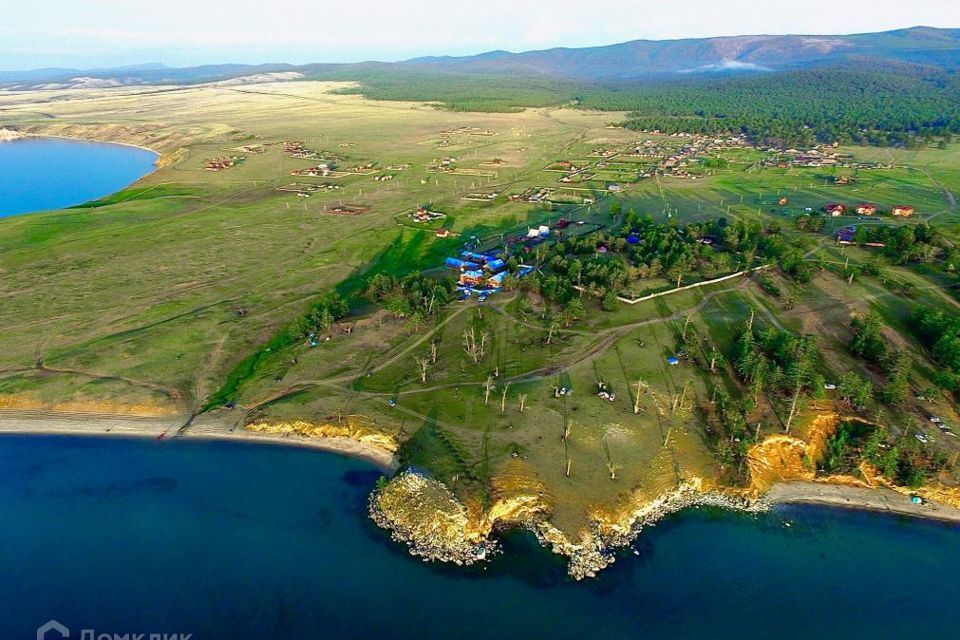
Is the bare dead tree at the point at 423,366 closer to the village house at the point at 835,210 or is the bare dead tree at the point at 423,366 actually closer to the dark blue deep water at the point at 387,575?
the dark blue deep water at the point at 387,575

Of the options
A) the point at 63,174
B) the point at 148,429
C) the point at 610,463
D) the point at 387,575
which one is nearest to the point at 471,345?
the point at 610,463

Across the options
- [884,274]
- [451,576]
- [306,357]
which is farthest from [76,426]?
[884,274]

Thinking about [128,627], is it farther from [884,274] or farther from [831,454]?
[884,274]

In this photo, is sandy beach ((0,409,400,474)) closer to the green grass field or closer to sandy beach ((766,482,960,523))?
the green grass field

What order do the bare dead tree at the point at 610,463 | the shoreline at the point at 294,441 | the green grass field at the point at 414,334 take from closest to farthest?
the shoreline at the point at 294,441 → the bare dead tree at the point at 610,463 → the green grass field at the point at 414,334

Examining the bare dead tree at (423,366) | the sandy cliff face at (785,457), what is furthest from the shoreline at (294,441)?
the bare dead tree at (423,366)

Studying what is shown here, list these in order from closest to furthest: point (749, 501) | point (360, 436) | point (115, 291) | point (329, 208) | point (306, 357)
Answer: point (749, 501) → point (360, 436) → point (306, 357) → point (115, 291) → point (329, 208)
